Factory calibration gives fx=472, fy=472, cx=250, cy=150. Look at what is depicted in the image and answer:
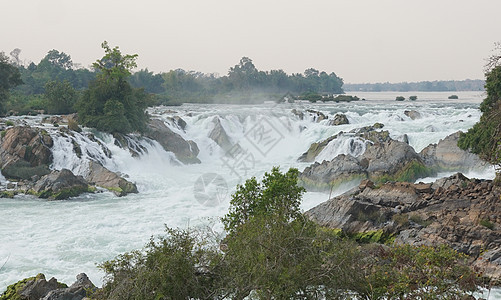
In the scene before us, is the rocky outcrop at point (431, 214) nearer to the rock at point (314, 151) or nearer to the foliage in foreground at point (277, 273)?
the foliage in foreground at point (277, 273)

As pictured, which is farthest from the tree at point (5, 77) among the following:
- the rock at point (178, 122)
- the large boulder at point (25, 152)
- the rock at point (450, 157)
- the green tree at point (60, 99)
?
the rock at point (450, 157)

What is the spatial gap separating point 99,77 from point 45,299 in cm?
2446

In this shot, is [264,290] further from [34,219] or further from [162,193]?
[162,193]

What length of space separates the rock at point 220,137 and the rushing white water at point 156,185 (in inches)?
14.9

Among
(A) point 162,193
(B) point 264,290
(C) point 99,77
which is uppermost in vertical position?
(C) point 99,77

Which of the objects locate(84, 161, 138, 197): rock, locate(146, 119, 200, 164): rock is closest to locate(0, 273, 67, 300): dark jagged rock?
locate(84, 161, 138, 197): rock

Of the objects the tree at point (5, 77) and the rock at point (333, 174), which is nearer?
the rock at point (333, 174)

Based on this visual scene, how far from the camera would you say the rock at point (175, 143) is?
95.3 ft

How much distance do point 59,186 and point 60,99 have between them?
17515 mm

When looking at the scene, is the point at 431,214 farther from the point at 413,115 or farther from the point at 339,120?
the point at 413,115

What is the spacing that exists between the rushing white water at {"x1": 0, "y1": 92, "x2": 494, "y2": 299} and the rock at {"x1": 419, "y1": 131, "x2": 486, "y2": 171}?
1000 mm

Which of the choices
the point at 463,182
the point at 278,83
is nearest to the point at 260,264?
the point at 463,182

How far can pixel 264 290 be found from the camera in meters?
6.43

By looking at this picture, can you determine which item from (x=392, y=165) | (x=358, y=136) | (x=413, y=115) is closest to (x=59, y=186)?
(x=392, y=165)
